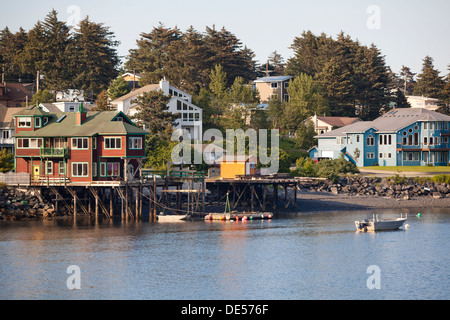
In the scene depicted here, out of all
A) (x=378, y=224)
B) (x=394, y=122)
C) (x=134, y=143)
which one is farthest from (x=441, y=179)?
(x=134, y=143)

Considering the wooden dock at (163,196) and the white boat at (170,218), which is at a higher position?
the wooden dock at (163,196)

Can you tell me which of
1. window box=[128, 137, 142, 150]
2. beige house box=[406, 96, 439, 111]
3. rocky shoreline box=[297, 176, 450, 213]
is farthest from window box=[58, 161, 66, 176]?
beige house box=[406, 96, 439, 111]

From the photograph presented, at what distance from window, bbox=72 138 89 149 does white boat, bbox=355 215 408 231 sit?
26729mm

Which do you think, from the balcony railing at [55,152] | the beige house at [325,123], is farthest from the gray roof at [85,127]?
the beige house at [325,123]

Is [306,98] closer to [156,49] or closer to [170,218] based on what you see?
[156,49]

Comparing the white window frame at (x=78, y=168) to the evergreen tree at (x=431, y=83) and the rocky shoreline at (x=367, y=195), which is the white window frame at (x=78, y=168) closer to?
the rocky shoreline at (x=367, y=195)

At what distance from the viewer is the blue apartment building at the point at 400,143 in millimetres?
106812

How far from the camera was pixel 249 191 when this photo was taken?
82438 millimetres

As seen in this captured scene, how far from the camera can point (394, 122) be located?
111 meters

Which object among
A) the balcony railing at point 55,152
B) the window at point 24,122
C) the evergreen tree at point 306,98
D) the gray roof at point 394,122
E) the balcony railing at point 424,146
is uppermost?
the evergreen tree at point 306,98

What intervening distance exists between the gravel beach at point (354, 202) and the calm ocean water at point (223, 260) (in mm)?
10286

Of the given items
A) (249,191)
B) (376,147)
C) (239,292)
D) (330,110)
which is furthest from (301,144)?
(239,292)
